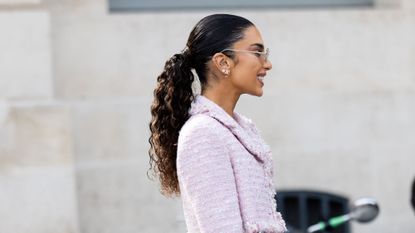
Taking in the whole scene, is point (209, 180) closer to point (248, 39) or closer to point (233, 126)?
point (233, 126)

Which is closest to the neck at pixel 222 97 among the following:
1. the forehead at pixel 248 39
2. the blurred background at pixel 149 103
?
the forehead at pixel 248 39

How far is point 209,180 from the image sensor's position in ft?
11.9

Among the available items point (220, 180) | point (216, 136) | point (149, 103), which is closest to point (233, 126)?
point (216, 136)

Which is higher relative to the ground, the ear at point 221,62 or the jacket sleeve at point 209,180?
the ear at point 221,62

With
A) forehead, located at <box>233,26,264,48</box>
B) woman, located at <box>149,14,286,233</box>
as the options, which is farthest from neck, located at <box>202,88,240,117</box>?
forehead, located at <box>233,26,264,48</box>

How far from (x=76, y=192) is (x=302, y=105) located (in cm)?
175

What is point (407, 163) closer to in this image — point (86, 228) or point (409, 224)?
point (409, 224)

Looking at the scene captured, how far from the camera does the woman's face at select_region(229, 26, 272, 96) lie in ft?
12.5

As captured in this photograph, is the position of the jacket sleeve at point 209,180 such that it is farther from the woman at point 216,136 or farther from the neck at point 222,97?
the neck at point 222,97

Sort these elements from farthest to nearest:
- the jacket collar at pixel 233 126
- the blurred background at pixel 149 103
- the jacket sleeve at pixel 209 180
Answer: the blurred background at pixel 149 103, the jacket collar at pixel 233 126, the jacket sleeve at pixel 209 180

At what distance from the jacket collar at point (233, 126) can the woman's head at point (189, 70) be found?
0.16 ft

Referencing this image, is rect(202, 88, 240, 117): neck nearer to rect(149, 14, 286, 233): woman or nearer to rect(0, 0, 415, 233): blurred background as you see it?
rect(149, 14, 286, 233): woman

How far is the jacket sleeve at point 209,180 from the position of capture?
362cm

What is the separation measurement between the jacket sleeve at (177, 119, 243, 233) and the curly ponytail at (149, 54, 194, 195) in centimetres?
19
